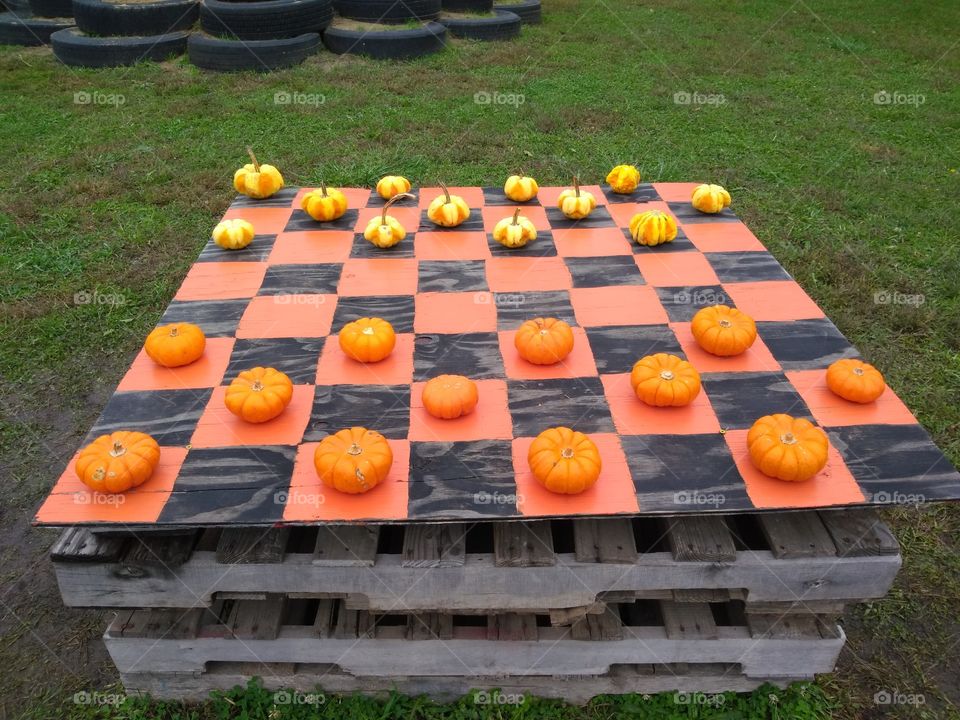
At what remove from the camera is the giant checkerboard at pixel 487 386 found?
276 centimetres

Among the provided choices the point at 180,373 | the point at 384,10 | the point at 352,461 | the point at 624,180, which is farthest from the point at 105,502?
the point at 384,10

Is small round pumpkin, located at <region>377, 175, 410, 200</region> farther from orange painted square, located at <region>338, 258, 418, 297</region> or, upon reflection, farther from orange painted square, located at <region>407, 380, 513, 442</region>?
orange painted square, located at <region>407, 380, 513, 442</region>

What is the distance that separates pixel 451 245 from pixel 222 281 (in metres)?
1.46

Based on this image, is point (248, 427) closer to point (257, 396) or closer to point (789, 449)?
point (257, 396)

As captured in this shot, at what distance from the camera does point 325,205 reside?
4.76 m

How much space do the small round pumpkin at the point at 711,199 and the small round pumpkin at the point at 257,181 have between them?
10.1 feet

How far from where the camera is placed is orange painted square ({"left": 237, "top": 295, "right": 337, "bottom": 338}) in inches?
146

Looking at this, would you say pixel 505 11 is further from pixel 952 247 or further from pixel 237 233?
pixel 237 233

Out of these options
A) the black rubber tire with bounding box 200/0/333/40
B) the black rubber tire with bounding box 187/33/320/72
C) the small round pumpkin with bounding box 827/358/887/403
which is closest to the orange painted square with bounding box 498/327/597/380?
the small round pumpkin with bounding box 827/358/887/403

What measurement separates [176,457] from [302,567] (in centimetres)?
74

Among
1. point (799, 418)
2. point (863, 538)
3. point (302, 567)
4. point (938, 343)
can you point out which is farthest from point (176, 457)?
point (938, 343)

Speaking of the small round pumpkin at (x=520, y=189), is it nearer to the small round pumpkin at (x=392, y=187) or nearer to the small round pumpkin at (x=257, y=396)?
the small round pumpkin at (x=392, y=187)

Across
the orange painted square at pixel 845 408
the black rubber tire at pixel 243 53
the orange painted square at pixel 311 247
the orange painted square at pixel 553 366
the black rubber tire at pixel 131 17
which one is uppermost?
the orange painted square at pixel 845 408

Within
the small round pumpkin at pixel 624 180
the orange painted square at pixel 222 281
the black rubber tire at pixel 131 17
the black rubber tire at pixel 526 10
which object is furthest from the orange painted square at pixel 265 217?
the black rubber tire at pixel 526 10
